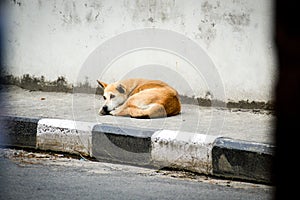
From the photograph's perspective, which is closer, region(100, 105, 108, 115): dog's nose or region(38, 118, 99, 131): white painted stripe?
region(38, 118, 99, 131): white painted stripe

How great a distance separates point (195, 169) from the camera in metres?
4.12

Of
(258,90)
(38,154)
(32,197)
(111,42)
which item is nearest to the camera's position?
(32,197)

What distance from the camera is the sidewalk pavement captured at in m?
3.95

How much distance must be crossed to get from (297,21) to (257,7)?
5.04m

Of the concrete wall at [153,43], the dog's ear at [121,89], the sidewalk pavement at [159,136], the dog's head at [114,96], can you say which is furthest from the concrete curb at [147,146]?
the concrete wall at [153,43]

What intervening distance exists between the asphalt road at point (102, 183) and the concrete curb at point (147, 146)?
111 millimetres

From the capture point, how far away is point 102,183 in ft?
12.1

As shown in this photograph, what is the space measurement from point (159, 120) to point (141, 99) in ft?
1.11

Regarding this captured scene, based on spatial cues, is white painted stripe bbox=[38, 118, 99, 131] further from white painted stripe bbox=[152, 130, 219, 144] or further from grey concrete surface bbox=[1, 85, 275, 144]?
white painted stripe bbox=[152, 130, 219, 144]

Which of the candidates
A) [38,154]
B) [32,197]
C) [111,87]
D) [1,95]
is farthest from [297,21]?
[1,95]

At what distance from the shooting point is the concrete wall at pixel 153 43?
5.47 m

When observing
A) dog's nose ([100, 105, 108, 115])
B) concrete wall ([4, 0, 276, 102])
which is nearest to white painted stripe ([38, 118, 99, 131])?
dog's nose ([100, 105, 108, 115])

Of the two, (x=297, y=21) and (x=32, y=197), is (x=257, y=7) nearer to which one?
(x=32, y=197)

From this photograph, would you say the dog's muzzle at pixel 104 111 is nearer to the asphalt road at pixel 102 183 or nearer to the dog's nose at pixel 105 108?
the dog's nose at pixel 105 108
